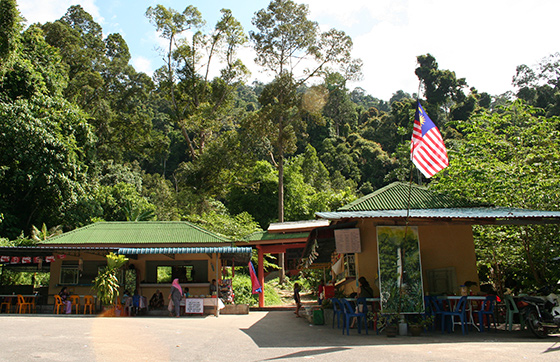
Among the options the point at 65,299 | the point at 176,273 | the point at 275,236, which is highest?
the point at 275,236

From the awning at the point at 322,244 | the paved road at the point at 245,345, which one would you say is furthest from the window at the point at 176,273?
the paved road at the point at 245,345

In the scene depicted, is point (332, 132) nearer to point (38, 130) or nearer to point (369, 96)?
point (38, 130)

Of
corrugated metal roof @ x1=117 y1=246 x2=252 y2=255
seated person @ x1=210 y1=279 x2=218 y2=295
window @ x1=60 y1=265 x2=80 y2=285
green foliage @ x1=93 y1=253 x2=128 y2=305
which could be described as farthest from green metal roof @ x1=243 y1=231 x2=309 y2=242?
window @ x1=60 y1=265 x2=80 y2=285

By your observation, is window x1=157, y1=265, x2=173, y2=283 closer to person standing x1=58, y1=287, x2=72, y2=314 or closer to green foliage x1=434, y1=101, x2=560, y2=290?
person standing x1=58, y1=287, x2=72, y2=314

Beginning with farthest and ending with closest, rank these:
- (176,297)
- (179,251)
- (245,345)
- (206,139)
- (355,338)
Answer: (206,139) < (179,251) < (176,297) < (355,338) < (245,345)

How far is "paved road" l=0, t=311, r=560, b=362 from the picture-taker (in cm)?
672

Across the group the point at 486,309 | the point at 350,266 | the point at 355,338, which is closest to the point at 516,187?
the point at 486,309

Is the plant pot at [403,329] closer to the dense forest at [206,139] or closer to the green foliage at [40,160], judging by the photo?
the dense forest at [206,139]

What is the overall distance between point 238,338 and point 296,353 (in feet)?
7.52

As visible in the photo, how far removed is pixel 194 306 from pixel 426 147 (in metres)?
10.2

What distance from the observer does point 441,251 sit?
458 inches

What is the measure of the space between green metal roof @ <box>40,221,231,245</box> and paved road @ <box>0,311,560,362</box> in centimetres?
804

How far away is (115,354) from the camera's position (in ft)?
22.9

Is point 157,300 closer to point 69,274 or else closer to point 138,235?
point 138,235
